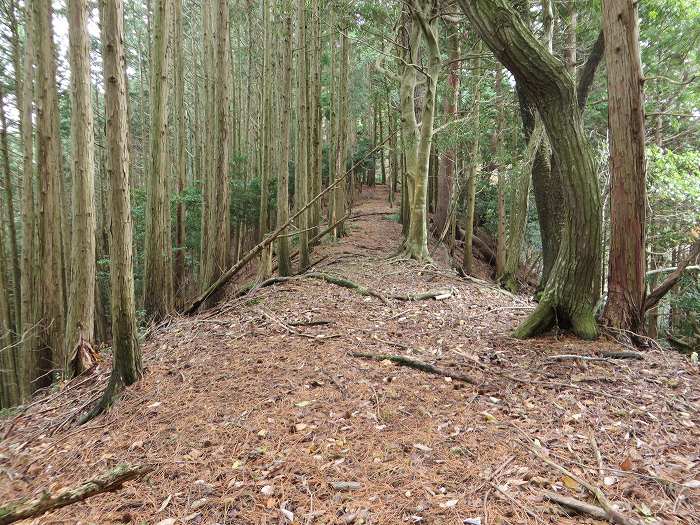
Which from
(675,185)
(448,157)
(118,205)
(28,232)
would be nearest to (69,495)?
(118,205)

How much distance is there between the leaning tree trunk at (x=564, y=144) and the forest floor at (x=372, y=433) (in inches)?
17.6

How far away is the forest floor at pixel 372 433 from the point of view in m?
2.04

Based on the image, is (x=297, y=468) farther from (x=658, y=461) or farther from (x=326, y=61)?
(x=326, y=61)

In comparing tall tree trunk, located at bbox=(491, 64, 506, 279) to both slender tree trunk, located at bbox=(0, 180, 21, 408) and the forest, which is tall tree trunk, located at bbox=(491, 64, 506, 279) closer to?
the forest

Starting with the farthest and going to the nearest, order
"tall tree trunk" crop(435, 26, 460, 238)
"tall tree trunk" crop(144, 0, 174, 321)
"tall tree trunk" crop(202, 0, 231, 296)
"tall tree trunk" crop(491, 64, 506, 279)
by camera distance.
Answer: "tall tree trunk" crop(435, 26, 460, 238)
"tall tree trunk" crop(491, 64, 506, 279)
"tall tree trunk" crop(202, 0, 231, 296)
"tall tree trunk" crop(144, 0, 174, 321)

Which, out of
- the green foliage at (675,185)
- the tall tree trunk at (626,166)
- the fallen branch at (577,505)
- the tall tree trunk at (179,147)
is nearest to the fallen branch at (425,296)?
the tall tree trunk at (626,166)

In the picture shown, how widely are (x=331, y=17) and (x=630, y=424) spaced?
38.1 ft

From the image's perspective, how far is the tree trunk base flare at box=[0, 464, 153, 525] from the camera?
2.04 m

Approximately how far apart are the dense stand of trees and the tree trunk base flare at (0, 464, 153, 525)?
143cm

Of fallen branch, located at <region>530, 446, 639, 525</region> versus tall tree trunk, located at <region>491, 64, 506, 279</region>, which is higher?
tall tree trunk, located at <region>491, 64, 506, 279</region>

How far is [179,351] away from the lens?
4.63 metres

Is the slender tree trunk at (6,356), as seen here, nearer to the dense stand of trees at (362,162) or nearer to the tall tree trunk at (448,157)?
the dense stand of trees at (362,162)

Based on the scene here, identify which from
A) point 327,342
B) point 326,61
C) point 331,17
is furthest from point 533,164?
point 326,61

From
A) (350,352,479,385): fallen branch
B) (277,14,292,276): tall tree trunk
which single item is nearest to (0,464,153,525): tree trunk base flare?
(350,352,479,385): fallen branch
